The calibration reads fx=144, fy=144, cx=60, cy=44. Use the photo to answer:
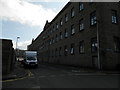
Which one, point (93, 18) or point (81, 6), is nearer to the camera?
point (93, 18)

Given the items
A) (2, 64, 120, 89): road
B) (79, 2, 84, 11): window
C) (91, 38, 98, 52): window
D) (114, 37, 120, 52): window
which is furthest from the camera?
(79, 2, 84, 11): window

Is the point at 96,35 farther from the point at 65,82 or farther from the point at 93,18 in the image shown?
the point at 65,82

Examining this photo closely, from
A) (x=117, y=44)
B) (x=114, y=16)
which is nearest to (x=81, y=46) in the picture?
(x=117, y=44)

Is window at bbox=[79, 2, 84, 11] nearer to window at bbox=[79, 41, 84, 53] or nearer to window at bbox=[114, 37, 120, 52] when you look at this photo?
window at bbox=[79, 41, 84, 53]

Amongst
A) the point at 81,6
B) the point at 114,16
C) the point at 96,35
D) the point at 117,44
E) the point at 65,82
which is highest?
the point at 81,6

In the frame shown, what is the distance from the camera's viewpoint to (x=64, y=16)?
1468 inches

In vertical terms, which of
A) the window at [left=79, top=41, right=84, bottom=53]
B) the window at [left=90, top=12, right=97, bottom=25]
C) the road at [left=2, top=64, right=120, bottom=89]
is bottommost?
the road at [left=2, top=64, right=120, bottom=89]

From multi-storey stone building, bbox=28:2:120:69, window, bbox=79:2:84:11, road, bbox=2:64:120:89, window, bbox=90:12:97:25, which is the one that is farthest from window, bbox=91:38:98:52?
road, bbox=2:64:120:89

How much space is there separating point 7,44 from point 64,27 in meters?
23.4

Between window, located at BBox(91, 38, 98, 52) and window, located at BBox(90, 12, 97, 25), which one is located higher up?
window, located at BBox(90, 12, 97, 25)

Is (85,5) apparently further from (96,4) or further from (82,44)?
(82,44)

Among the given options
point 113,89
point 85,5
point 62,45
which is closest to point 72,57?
point 62,45

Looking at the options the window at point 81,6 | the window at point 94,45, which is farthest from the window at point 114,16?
the window at point 81,6

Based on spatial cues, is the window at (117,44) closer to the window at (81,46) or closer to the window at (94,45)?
the window at (94,45)
